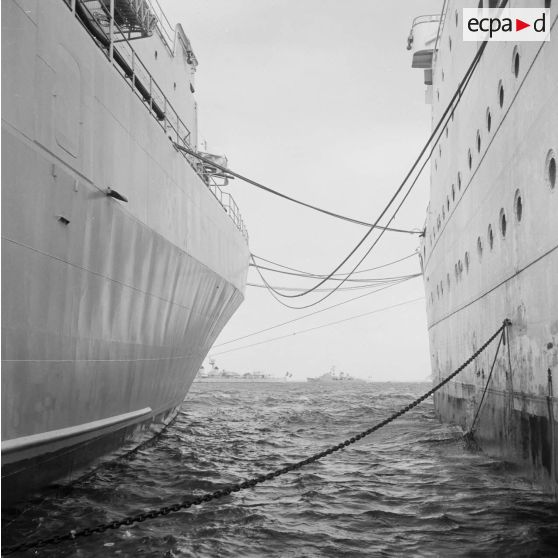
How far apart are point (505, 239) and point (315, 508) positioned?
387 cm

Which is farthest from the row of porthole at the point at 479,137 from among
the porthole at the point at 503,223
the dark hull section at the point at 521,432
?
the dark hull section at the point at 521,432

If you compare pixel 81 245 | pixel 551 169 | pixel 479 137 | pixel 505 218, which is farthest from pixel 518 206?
pixel 81 245

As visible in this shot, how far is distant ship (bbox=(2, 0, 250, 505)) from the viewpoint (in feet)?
15.1

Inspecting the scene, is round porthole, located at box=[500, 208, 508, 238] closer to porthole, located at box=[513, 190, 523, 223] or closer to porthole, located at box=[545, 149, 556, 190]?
porthole, located at box=[513, 190, 523, 223]

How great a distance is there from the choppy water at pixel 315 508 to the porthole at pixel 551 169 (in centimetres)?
297

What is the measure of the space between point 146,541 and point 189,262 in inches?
197

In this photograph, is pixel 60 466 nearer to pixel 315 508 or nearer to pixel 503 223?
pixel 315 508

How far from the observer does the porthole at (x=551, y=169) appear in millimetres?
5254

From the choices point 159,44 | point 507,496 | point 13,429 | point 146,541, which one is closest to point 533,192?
point 507,496

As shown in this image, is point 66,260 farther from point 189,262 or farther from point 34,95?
point 189,262

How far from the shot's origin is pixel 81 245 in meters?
5.55

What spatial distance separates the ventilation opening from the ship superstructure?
0.06ft

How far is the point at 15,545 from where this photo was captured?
4520 mm

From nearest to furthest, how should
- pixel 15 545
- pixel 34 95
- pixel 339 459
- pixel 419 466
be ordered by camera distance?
pixel 15 545 < pixel 34 95 < pixel 419 466 < pixel 339 459
